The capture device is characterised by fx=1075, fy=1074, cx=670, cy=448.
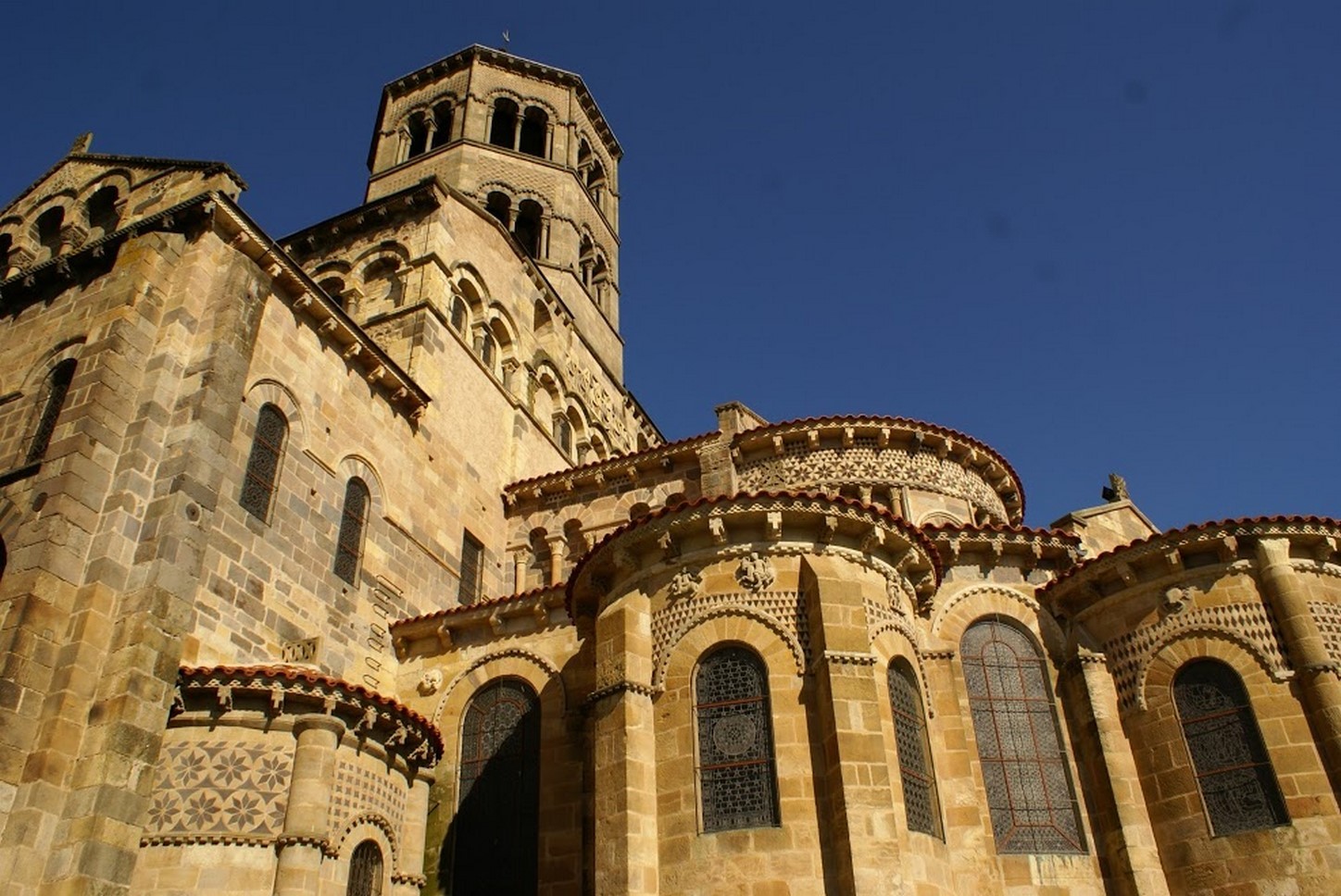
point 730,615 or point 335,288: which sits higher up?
point 335,288

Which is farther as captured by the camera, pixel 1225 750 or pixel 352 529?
pixel 352 529

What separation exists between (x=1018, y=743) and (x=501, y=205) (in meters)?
24.9

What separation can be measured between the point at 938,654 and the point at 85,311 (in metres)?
13.7

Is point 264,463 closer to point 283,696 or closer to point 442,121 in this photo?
point 283,696

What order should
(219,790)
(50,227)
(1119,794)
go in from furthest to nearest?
1. (50,227)
2. (1119,794)
3. (219,790)

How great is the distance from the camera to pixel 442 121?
36.7m

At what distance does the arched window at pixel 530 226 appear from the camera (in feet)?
113

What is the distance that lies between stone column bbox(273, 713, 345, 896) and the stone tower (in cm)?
2021

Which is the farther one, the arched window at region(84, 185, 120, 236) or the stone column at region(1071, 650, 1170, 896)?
the arched window at region(84, 185, 120, 236)

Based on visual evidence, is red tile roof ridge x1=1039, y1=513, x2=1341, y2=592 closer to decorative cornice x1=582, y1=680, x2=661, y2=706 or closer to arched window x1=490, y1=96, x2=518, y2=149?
decorative cornice x1=582, y1=680, x2=661, y2=706

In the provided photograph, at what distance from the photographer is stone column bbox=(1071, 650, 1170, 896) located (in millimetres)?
13539

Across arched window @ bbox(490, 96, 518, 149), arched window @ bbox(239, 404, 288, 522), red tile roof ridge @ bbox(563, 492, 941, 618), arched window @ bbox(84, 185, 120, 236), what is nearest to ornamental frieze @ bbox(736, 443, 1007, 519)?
red tile roof ridge @ bbox(563, 492, 941, 618)

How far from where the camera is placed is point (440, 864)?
15.6 meters

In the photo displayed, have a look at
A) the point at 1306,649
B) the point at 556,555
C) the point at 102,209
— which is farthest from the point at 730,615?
the point at 102,209
